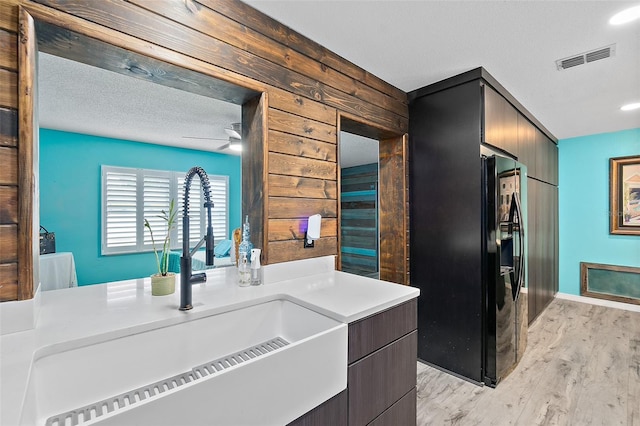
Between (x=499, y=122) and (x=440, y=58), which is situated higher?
(x=440, y=58)

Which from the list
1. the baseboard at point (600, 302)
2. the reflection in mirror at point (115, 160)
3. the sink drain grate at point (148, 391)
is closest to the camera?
the sink drain grate at point (148, 391)

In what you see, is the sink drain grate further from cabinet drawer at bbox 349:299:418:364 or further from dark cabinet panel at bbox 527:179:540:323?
dark cabinet panel at bbox 527:179:540:323

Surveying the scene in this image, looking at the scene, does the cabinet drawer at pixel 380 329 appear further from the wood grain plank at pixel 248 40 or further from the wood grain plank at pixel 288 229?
the wood grain plank at pixel 248 40

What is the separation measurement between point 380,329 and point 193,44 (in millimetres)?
1582

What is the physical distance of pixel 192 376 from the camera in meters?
1.10

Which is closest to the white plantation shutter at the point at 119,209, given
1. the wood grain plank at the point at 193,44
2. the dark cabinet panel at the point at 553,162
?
the wood grain plank at the point at 193,44

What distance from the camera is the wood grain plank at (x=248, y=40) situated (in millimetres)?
1317

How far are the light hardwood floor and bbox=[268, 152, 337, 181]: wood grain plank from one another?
1706 mm

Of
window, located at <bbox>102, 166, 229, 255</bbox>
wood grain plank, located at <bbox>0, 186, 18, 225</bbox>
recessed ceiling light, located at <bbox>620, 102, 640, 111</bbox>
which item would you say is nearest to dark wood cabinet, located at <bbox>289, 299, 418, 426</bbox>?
wood grain plank, located at <bbox>0, 186, 18, 225</bbox>

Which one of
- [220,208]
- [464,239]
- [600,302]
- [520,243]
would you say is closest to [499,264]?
[464,239]

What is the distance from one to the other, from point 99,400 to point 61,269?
3.20 meters

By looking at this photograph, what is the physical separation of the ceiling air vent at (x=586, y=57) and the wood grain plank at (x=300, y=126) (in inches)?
70.5

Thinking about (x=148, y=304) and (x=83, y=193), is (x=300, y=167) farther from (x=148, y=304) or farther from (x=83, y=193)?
(x=83, y=193)

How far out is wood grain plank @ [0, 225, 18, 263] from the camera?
0.94 metres
